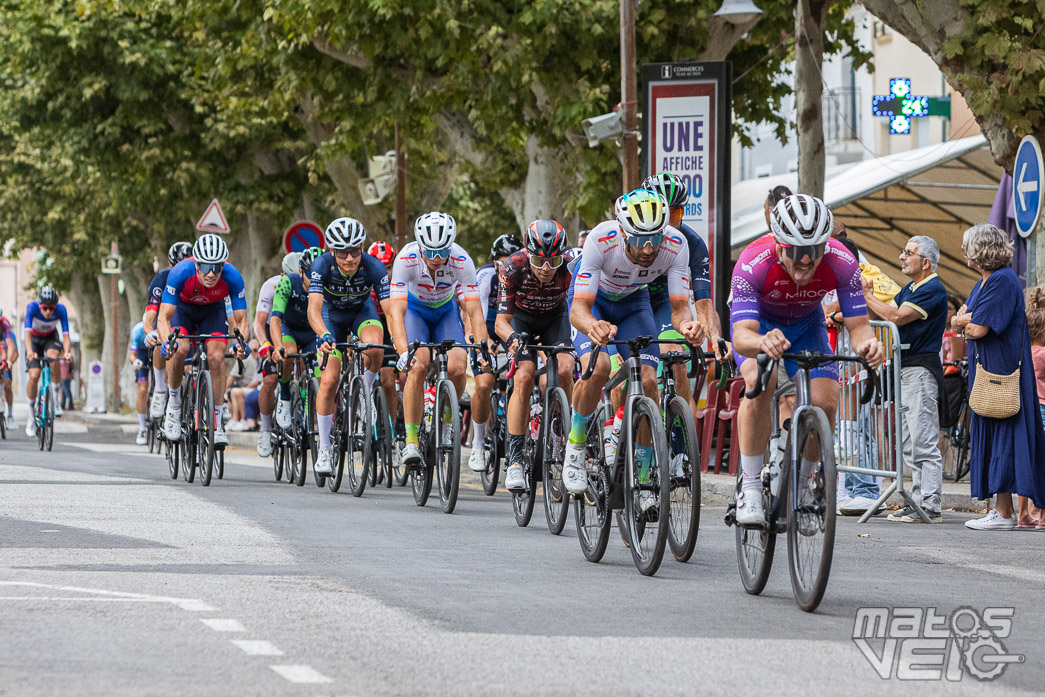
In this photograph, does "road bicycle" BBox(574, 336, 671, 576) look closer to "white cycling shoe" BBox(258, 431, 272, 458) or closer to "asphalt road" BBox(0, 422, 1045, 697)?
"asphalt road" BBox(0, 422, 1045, 697)

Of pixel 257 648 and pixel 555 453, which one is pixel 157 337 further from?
pixel 257 648

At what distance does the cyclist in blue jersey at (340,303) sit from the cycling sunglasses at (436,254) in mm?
976

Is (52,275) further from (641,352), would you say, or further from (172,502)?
(641,352)

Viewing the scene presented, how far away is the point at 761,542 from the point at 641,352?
1921mm

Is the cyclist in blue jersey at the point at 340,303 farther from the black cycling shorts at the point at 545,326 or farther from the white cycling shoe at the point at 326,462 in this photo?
the black cycling shorts at the point at 545,326

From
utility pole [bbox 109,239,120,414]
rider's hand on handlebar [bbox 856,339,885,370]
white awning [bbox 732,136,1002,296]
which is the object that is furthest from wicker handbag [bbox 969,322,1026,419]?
utility pole [bbox 109,239,120,414]

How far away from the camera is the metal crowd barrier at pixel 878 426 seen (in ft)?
41.8

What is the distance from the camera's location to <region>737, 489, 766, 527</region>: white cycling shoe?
8.25 metres

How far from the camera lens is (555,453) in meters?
11.0

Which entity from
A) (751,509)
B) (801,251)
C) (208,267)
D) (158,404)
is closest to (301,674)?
(751,509)

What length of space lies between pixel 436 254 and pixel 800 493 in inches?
227

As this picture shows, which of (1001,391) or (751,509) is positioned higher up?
(1001,391)

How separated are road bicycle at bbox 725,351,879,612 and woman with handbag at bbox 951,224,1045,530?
396 cm

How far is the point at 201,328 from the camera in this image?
16.5 meters
